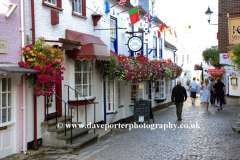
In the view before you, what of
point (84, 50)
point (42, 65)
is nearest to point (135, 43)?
point (84, 50)

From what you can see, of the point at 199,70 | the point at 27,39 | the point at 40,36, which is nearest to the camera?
the point at 27,39

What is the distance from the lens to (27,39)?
296 inches

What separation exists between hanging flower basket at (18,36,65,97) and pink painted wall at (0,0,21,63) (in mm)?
184

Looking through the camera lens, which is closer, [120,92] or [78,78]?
[78,78]

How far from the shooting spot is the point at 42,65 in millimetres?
7082

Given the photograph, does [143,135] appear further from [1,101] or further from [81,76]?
[1,101]

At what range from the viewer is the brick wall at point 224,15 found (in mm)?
Result: 13344

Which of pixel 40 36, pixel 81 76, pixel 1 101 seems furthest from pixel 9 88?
pixel 81 76

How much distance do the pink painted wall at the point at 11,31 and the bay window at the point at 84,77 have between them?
10.3 feet

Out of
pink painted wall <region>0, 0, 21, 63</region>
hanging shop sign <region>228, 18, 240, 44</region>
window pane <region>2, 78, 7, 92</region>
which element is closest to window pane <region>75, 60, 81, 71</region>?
pink painted wall <region>0, 0, 21, 63</region>

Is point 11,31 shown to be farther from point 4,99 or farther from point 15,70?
point 4,99

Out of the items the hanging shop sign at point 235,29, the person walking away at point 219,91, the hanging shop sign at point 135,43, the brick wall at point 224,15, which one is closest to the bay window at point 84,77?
the hanging shop sign at point 135,43

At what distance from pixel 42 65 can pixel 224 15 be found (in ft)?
32.7

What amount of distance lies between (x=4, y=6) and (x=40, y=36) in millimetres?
1544
